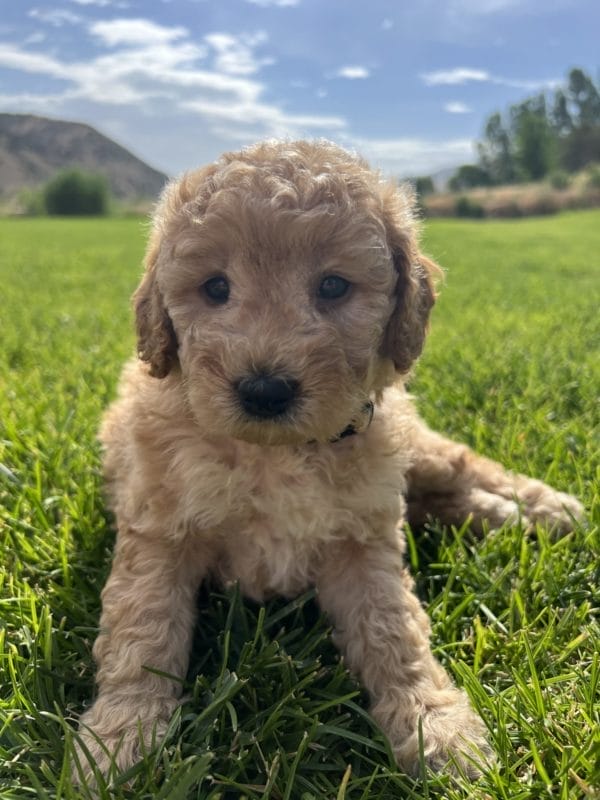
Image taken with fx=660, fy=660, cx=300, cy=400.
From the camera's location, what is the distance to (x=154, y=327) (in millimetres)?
2166

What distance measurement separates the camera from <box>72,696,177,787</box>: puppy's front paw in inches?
60.6

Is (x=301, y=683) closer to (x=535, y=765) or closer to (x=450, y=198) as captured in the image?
(x=535, y=765)

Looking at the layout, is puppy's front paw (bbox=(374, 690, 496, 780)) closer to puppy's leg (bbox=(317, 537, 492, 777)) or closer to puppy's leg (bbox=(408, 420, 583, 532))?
puppy's leg (bbox=(317, 537, 492, 777))

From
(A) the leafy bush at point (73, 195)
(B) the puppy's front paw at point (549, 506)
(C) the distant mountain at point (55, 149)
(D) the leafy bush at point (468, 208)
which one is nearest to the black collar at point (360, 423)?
(B) the puppy's front paw at point (549, 506)

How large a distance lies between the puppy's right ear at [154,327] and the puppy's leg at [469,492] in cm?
107

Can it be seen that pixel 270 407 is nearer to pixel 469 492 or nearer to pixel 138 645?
pixel 138 645

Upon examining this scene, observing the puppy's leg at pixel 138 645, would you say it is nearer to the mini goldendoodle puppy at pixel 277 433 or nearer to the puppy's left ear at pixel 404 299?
the mini goldendoodle puppy at pixel 277 433

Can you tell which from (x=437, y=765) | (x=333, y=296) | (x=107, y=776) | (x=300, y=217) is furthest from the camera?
(x=333, y=296)

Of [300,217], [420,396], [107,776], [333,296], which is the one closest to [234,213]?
[300,217]

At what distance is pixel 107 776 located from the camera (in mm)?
1529

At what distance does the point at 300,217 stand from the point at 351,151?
59 cm

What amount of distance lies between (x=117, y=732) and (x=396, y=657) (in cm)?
79

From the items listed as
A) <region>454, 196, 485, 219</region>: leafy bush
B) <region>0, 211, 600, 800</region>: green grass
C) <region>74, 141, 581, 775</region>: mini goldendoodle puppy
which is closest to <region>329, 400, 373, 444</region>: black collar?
<region>74, 141, 581, 775</region>: mini goldendoodle puppy

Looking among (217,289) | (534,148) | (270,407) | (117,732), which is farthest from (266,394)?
(534,148)
